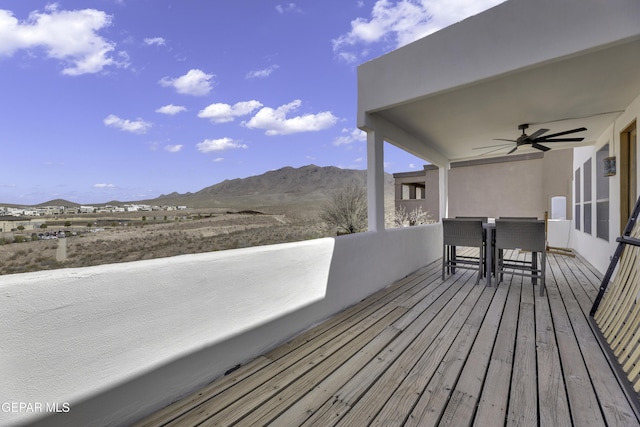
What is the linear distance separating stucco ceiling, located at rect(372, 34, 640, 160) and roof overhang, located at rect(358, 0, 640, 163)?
11mm

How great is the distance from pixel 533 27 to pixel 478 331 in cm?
261

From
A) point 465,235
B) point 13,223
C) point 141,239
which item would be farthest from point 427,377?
point 13,223

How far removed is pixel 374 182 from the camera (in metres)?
3.63

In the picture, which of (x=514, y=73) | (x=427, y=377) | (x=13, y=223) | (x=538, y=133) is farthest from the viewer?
(x=538, y=133)

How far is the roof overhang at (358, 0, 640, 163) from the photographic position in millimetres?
2205

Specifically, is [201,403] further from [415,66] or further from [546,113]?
[546,113]

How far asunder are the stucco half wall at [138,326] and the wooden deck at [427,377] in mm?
163

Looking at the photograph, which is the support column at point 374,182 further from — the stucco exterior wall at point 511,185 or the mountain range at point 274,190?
the stucco exterior wall at point 511,185

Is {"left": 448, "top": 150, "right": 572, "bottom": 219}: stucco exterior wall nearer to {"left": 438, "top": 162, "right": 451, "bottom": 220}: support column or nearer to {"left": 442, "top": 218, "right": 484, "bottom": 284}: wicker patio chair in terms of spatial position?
{"left": 438, "top": 162, "right": 451, "bottom": 220}: support column

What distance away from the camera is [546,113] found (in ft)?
12.4

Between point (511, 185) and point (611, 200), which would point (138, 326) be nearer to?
point (611, 200)

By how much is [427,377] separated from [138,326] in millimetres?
1705

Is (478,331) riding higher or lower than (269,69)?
lower

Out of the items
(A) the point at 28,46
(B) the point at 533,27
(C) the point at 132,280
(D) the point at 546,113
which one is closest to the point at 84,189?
(A) the point at 28,46
